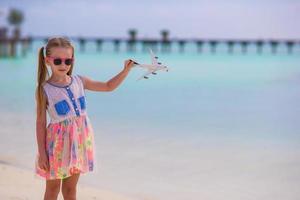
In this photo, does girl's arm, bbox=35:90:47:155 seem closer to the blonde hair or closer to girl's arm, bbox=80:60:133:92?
the blonde hair

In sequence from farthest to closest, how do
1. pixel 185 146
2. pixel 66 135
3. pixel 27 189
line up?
pixel 185 146 → pixel 27 189 → pixel 66 135

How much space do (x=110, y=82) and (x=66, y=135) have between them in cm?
35

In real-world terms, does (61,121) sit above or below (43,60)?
below

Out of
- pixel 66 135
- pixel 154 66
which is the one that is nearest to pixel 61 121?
pixel 66 135

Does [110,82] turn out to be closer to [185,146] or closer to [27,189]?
[27,189]

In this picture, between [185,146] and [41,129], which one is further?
[185,146]

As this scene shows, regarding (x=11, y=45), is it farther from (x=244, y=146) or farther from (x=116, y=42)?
(x=244, y=146)

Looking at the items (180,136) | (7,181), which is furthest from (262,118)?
(7,181)

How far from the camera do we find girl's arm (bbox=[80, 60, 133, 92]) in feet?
10.2

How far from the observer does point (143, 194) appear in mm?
4750

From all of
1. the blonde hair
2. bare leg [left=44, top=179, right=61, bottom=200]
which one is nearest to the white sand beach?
bare leg [left=44, top=179, right=61, bottom=200]

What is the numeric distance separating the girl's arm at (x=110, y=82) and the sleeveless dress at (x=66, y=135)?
0.34 ft

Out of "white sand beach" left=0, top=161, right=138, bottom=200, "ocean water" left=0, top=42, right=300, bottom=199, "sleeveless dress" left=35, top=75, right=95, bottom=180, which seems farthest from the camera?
"ocean water" left=0, top=42, right=300, bottom=199

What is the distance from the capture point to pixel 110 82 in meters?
3.14
